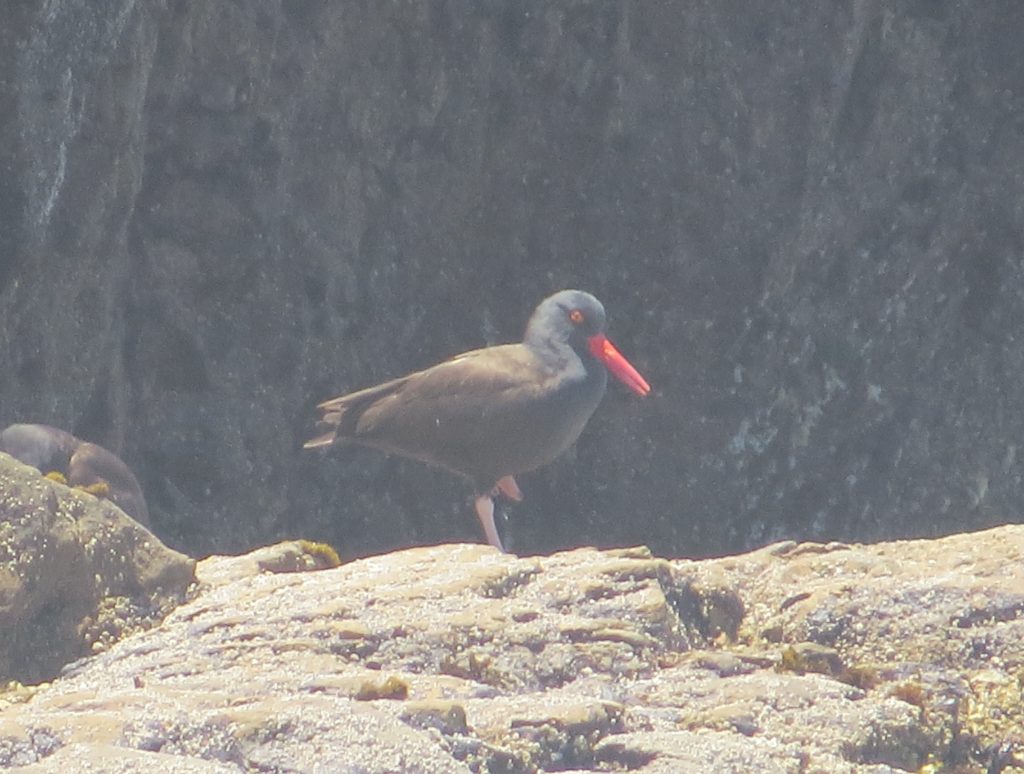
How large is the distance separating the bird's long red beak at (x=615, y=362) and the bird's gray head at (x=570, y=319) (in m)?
0.06

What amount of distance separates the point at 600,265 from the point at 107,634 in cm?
629

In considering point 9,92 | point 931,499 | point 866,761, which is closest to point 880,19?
point 931,499

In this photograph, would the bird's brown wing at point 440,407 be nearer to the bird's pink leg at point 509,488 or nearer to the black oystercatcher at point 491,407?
the black oystercatcher at point 491,407

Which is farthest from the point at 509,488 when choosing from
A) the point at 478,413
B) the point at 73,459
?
the point at 73,459

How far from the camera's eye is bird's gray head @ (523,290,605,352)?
34.3 feet

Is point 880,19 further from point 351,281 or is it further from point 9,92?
point 9,92

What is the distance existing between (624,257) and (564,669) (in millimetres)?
6327

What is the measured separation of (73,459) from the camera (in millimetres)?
9141

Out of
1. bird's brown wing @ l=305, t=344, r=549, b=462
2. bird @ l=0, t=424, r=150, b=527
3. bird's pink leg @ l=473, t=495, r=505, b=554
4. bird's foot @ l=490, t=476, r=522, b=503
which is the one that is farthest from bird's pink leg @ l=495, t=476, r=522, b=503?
bird @ l=0, t=424, r=150, b=527

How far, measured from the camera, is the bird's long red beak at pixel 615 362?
417 inches

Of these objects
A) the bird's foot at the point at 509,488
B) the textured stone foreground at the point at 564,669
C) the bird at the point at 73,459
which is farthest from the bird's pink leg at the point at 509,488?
the textured stone foreground at the point at 564,669

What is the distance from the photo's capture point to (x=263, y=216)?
10.6 meters

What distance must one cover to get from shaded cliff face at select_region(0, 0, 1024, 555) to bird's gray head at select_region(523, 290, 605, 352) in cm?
82

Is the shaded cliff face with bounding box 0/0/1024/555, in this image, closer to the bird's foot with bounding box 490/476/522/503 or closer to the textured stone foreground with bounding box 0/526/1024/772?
the bird's foot with bounding box 490/476/522/503
